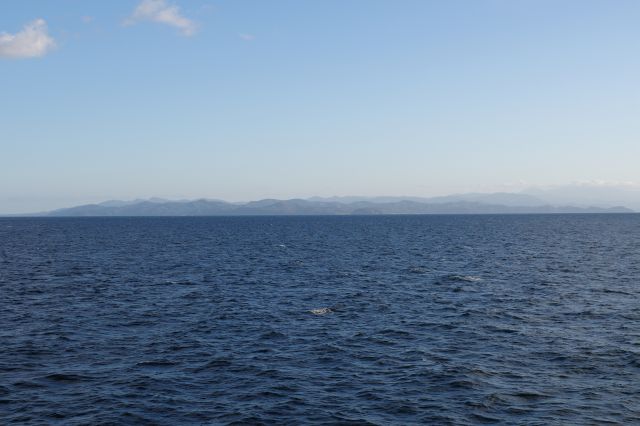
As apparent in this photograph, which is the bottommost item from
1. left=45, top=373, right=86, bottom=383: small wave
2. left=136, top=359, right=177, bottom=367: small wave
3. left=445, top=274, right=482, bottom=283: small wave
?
left=45, top=373, right=86, bottom=383: small wave

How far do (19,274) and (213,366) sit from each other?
6114 cm

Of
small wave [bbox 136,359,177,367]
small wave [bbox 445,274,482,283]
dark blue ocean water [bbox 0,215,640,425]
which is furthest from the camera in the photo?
small wave [bbox 445,274,482,283]

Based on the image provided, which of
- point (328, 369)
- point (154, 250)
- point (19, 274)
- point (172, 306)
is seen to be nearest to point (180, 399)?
point (328, 369)

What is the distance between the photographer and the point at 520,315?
5316 cm

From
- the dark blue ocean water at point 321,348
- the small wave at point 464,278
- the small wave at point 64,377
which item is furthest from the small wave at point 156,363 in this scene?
the small wave at point 464,278

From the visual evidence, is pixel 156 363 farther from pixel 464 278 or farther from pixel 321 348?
pixel 464 278

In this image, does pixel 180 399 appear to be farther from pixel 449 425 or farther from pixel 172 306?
pixel 172 306

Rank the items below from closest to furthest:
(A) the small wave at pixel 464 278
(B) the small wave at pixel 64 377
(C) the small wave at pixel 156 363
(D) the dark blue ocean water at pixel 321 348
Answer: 1. (D) the dark blue ocean water at pixel 321 348
2. (B) the small wave at pixel 64 377
3. (C) the small wave at pixel 156 363
4. (A) the small wave at pixel 464 278

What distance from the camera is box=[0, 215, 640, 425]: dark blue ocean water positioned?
98.7ft

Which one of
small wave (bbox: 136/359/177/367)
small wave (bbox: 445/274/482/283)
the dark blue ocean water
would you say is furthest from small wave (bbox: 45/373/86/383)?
small wave (bbox: 445/274/482/283)

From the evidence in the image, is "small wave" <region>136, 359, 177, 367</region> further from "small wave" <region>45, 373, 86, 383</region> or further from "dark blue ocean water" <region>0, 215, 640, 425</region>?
"small wave" <region>45, 373, 86, 383</region>

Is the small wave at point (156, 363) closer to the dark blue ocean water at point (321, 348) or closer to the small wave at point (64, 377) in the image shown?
the dark blue ocean water at point (321, 348)

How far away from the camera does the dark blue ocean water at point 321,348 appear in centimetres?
3008

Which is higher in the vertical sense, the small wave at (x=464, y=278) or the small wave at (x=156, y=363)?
the small wave at (x=464, y=278)
